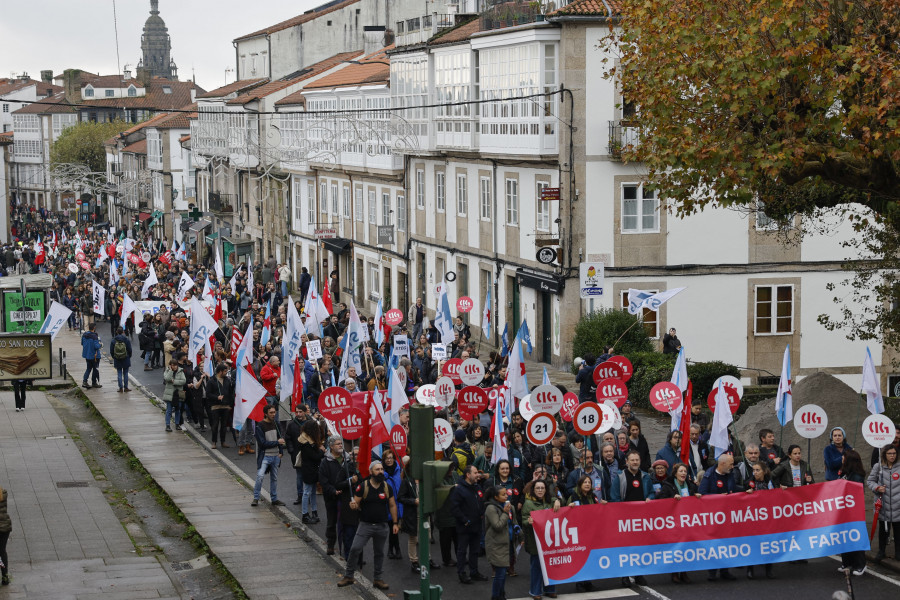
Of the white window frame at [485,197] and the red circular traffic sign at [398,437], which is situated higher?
the white window frame at [485,197]

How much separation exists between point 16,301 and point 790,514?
81.0 ft

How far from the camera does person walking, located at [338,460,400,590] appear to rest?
1527 cm

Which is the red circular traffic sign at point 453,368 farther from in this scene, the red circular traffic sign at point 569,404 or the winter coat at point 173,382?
the winter coat at point 173,382

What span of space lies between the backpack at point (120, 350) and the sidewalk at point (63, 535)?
178 inches

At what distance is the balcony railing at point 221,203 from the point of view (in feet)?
244

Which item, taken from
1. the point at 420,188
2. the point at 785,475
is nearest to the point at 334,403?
the point at 785,475

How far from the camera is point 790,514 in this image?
51.0 ft

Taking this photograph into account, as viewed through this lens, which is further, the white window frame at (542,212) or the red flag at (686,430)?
the white window frame at (542,212)

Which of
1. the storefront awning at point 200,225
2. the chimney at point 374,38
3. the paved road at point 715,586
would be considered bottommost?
the paved road at point 715,586

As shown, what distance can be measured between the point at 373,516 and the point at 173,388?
475 inches

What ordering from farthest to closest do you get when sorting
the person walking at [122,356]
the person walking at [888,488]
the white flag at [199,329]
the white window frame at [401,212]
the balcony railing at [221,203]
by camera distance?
the balcony railing at [221,203] < the white window frame at [401,212] < the person walking at [122,356] < the white flag at [199,329] < the person walking at [888,488]

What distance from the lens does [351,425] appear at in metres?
16.8

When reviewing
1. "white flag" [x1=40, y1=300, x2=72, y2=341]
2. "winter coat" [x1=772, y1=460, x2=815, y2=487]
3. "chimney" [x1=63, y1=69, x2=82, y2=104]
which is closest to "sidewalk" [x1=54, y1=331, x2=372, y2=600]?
"white flag" [x1=40, y1=300, x2=72, y2=341]

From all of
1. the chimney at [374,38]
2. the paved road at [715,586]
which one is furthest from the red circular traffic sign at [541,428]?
the chimney at [374,38]
